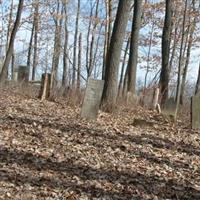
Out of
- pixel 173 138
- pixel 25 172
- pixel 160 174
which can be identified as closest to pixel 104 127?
pixel 173 138

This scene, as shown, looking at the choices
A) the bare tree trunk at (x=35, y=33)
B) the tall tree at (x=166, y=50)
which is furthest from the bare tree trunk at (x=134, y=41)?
the bare tree trunk at (x=35, y=33)

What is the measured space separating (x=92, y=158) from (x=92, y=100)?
4300 millimetres

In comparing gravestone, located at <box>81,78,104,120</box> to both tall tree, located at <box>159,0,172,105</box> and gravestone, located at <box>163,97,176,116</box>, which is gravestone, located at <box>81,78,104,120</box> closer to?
gravestone, located at <box>163,97,176,116</box>

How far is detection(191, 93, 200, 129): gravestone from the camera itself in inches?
522

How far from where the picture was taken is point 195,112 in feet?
43.5

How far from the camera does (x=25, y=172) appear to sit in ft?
23.9

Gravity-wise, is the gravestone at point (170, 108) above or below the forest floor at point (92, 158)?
above

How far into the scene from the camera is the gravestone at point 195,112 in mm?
13250

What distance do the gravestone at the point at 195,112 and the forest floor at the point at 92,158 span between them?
1.30ft

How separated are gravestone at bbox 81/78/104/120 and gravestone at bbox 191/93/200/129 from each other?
2592mm

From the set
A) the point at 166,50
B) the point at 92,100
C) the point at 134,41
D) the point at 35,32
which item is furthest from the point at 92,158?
the point at 35,32

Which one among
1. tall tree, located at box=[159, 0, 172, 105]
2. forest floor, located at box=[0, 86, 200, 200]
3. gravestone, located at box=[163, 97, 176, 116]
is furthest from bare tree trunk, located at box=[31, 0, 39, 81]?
forest floor, located at box=[0, 86, 200, 200]

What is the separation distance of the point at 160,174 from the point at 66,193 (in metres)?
2.07

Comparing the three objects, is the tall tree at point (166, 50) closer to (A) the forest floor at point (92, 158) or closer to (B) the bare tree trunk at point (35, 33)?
(A) the forest floor at point (92, 158)
